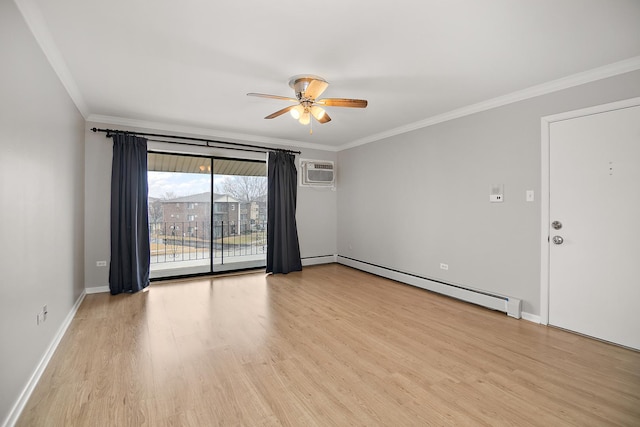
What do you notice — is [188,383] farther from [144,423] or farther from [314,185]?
[314,185]

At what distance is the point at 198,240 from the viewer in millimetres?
5301

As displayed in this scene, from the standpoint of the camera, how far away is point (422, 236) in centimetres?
447

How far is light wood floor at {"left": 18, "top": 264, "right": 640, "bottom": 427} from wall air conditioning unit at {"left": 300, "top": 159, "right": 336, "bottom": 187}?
9.37 feet

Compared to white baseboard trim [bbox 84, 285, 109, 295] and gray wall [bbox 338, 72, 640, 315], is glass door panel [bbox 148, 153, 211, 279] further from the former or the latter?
gray wall [bbox 338, 72, 640, 315]

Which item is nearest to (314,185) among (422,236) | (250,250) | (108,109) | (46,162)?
(250,250)

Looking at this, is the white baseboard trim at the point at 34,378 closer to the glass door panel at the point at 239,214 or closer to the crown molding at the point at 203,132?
→ the glass door panel at the point at 239,214

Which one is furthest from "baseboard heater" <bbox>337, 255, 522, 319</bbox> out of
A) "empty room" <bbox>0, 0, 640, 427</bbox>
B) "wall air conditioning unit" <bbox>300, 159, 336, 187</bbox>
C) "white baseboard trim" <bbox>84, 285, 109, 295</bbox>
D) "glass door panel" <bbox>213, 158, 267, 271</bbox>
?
"white baseboard trim" <bbox>84, 285, 109, 295</bbox>

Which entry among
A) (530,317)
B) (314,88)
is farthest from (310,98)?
(530,317)

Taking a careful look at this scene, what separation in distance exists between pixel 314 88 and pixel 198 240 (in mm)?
3722

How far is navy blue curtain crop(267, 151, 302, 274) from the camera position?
5355mm

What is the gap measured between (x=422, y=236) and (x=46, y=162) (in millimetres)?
4396

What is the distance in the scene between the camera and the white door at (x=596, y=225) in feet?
8.47

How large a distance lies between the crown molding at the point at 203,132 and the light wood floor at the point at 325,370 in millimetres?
2560

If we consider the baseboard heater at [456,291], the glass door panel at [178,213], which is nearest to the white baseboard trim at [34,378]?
the glass door panel at [178,213]
